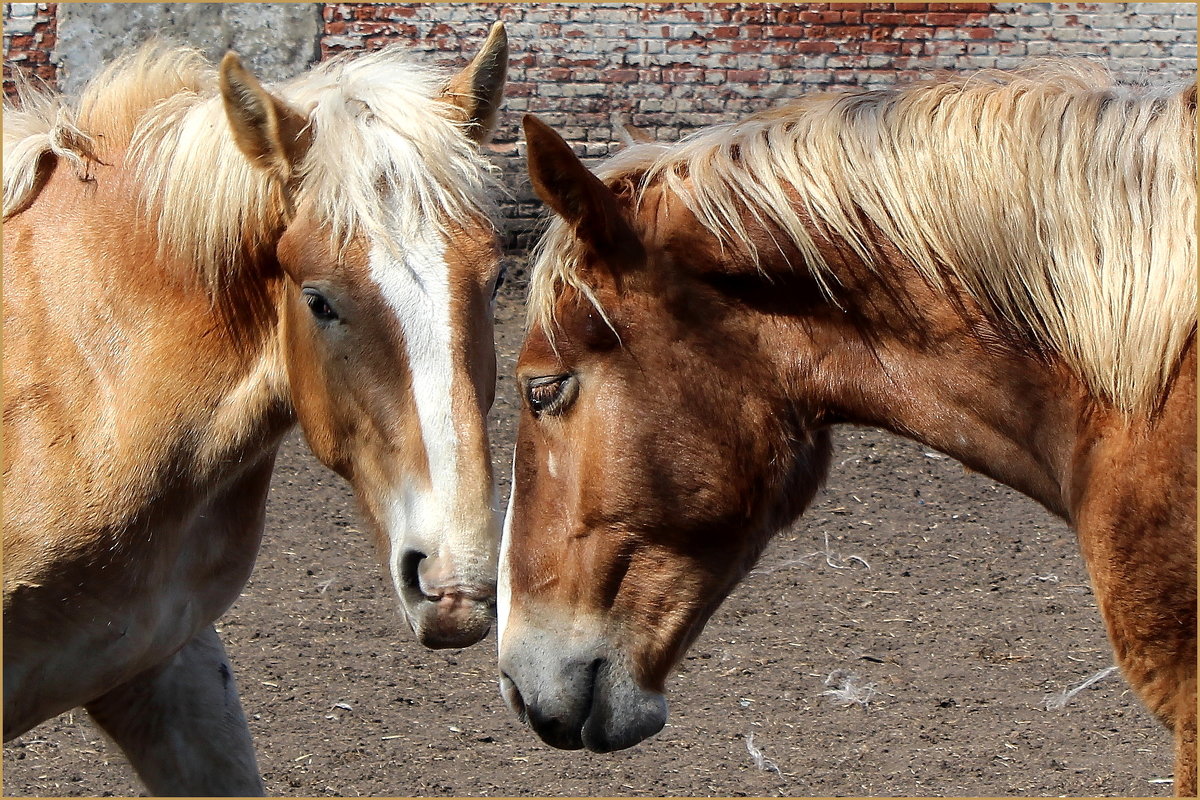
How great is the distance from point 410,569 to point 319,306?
1.80 feet

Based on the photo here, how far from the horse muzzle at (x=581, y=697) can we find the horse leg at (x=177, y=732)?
96cm

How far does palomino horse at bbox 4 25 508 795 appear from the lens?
7.47 feet

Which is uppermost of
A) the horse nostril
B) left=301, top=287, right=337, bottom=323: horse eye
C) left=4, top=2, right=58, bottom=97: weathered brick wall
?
left=301, top=287, right=337, bottom=323: horse eye

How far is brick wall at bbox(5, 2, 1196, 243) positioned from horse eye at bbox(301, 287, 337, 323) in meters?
5.46

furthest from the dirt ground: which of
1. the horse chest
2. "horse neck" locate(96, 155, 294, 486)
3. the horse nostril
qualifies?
the horse nostril

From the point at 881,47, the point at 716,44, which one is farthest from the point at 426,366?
the point at 881,47

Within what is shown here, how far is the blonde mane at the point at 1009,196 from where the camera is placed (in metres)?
1.80

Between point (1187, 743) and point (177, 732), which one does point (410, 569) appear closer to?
point (177, 732)

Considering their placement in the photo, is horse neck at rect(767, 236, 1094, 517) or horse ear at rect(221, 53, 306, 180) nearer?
horse neck at rect(767, 236, 1094, 517)

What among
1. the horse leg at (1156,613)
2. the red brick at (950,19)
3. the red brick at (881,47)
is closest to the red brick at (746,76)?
the red brick at (881,47)

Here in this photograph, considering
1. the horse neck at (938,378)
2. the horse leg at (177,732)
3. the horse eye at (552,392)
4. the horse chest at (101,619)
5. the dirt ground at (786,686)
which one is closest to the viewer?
the horse neck at (938,378)

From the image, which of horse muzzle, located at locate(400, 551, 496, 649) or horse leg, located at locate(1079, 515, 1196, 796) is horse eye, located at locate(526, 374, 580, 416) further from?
horse leg, located at locate(1079, 515, 1196, 796)

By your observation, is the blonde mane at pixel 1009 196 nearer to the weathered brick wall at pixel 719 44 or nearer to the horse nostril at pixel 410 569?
the horse nostril at pixel 410 569

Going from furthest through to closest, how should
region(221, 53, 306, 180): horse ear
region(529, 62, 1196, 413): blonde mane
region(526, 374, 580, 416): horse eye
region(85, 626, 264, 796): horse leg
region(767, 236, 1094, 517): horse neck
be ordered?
region(85, 626, 264, 796): horse leg, region(221, 53, 306, 180): horse ear, region(526, 374, 580, 416): horse eye, region(767, 236, 1094, 517): horse neck, region(529, 62, 1196, 413): blonde mane
